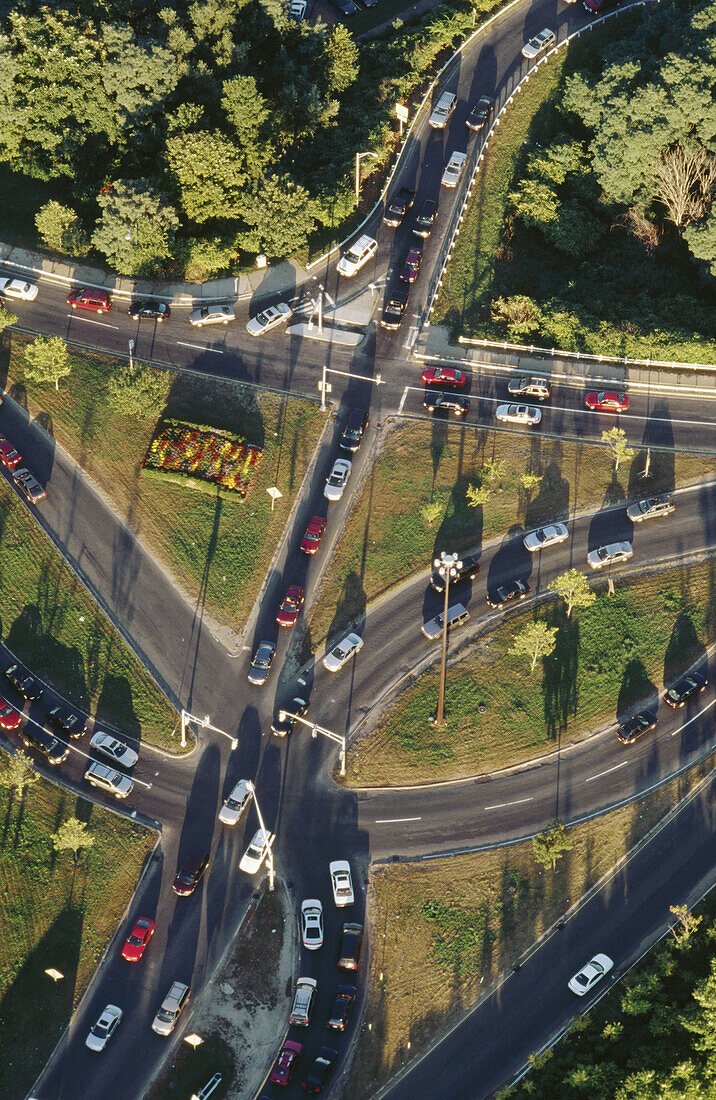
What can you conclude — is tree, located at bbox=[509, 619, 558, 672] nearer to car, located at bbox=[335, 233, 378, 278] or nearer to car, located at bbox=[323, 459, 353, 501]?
car, located at bbox=[323, 459, 353, 501]

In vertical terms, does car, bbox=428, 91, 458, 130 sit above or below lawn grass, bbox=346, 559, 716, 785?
above

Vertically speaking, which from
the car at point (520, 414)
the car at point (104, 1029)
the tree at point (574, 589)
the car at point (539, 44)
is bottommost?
the car at point (104, 1029)

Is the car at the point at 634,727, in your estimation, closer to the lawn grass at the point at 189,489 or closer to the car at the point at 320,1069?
the car at the point at 320,1069

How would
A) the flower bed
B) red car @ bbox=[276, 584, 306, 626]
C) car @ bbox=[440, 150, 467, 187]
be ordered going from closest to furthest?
red car @ bbox=[276, 584, 306, 626], the flower bed, car @ bbox=[440, 150, 467, 187]

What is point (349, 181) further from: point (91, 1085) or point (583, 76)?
point (91, 1085)

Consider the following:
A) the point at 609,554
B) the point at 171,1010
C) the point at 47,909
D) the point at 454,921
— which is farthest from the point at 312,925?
the point at 609,554

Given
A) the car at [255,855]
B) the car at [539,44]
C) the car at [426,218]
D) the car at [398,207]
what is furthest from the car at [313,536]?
the car at [539,44]

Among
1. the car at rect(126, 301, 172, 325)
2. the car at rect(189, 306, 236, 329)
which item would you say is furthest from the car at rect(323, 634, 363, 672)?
the car at rect(126, 301, 172, 325)

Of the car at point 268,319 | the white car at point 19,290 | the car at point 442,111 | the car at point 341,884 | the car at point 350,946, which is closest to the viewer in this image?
the car at point 350,946
